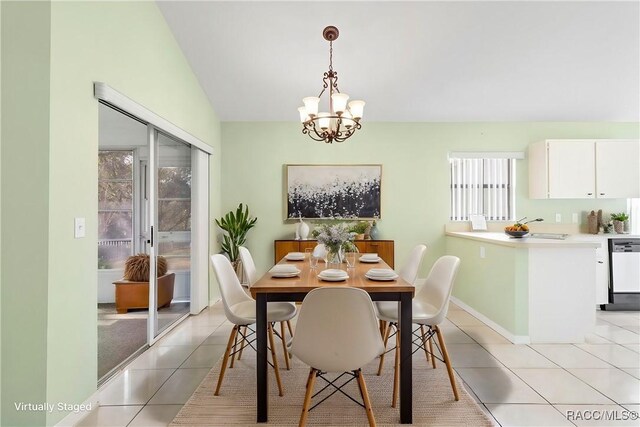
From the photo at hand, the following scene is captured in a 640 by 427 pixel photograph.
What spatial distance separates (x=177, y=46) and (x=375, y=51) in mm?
2121

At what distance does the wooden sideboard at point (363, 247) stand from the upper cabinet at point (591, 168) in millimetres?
A: 2301

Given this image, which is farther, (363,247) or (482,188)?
(482,188)

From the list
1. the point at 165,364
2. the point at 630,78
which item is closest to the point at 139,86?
the point at 165,364

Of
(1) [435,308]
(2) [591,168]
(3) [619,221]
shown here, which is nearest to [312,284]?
(1) [435,308]

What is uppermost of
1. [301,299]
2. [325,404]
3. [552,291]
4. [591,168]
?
[591,168]

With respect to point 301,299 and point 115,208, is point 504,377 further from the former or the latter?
point 115,208

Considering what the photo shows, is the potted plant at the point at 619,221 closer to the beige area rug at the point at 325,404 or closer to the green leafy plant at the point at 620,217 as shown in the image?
the green leafy plant at the point at 620,217

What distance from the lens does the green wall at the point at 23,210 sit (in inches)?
76.4

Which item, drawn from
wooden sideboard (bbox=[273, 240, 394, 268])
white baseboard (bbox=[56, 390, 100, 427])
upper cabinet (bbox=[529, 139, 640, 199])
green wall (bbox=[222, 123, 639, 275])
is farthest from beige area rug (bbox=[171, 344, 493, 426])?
upper cabinet (bbox=[529, 139, 640, 199])

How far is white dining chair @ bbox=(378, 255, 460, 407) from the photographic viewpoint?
238 cm

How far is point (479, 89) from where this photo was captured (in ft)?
15.0

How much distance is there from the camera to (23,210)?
1.95m

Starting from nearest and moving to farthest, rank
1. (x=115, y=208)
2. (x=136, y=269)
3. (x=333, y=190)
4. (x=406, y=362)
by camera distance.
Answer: (x=406, y=362), (x=115, y=208), (x=136, y=269), (x=333, y=190)

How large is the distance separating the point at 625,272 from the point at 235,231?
5003 millimetres
